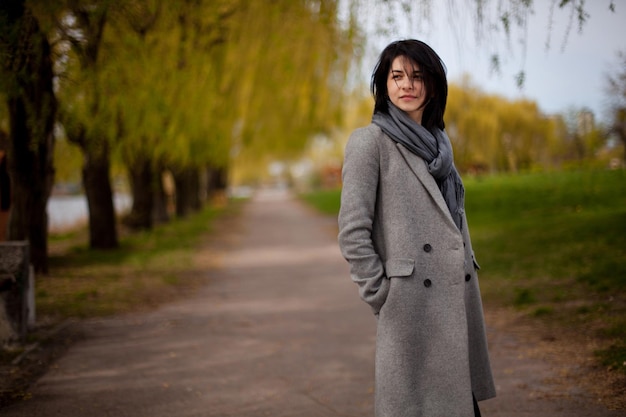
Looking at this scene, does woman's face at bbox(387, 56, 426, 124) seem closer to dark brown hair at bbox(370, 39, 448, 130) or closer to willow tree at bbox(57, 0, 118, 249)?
dark brown hair at bbox(370, 39, 448, 130)

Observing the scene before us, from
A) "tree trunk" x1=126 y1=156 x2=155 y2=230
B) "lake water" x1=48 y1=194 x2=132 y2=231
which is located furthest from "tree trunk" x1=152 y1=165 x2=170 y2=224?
"tree trunk" x1=126 y1=156 x2=155 y2=230

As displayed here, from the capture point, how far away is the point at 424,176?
8.64 feet

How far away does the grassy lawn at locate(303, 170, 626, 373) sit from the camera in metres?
6.42

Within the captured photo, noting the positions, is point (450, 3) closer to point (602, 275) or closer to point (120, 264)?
point (602, 275)

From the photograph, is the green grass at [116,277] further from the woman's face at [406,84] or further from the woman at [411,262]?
the woman's face at [406,84]

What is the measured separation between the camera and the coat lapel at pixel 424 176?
262cm

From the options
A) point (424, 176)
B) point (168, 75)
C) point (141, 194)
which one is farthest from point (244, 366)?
point (141, 194)

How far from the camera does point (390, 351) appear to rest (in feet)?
8.57

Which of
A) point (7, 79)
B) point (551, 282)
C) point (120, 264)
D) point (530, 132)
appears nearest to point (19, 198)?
point (7, 79)

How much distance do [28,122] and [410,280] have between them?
17.5ft

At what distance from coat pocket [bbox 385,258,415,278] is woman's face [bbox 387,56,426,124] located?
0.60 m

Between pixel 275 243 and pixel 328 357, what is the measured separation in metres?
11.0

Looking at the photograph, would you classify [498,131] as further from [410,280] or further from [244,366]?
[410,280]

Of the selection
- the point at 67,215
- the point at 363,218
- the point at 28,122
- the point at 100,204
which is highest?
the point at 28,122
